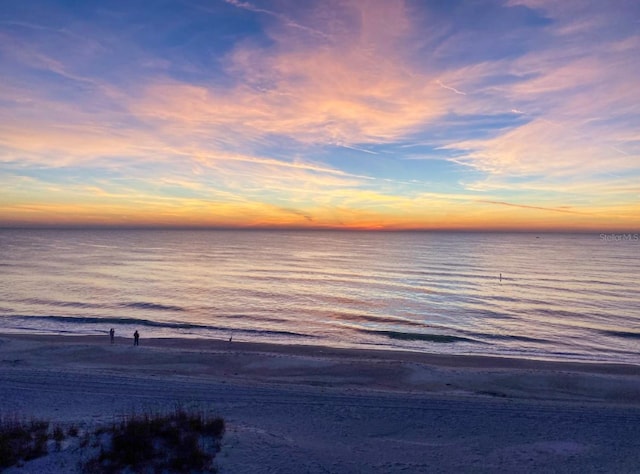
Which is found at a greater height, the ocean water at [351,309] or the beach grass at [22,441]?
the beach grass at [22,441]

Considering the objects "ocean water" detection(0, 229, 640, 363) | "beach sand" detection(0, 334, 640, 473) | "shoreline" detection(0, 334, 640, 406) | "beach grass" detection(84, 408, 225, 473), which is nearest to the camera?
"beach grass" detection(84, 408, 225, 473)

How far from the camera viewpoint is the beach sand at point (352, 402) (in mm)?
13195

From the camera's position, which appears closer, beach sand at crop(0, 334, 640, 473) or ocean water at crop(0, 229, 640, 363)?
beach sand at crop(0, 334, 640, 473)

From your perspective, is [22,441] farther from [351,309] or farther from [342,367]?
[351,309]

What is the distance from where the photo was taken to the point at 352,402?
1856 cm

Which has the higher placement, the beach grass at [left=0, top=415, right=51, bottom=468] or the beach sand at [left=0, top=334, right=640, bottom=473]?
the beach grass at [left=0, top=415, right=51, bottom=468]

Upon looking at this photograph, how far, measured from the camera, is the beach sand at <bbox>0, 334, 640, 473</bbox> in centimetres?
1320

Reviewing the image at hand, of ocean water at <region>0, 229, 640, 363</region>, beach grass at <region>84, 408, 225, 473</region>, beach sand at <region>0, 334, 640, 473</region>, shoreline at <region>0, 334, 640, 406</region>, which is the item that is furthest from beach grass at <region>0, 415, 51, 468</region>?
ocean water at <region>0, 229, 640, 363</region>

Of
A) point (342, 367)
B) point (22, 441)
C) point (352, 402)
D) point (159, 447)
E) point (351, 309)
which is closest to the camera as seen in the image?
point (159, 447)

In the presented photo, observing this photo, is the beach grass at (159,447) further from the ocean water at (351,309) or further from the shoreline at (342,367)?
the ocean water at (351,309)

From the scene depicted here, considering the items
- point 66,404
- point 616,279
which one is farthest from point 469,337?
point 616,279

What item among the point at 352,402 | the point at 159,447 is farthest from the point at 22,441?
the point at 352,402

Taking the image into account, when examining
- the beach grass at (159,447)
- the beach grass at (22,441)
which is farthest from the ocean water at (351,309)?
the beach grass at (22,441)

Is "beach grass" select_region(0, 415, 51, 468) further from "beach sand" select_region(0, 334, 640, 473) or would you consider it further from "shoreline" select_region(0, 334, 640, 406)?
"shoreline" select_region(0, 334, 640, 406)
